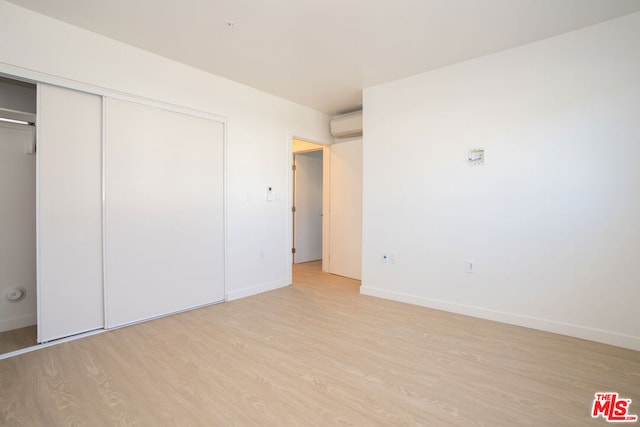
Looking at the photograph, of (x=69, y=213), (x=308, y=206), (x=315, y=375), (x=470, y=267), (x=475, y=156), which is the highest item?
(x=475, y=156)

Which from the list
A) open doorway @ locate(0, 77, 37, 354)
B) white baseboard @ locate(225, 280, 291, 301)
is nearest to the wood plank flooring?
open doorway @ locate(0, 77, 37, 354)

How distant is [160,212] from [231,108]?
151 centimetres

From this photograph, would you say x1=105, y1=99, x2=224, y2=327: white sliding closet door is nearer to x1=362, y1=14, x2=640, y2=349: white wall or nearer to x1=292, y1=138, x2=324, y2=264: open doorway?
x1=362, y1=14, x2=640, y2=349: white wall

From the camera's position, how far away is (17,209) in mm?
2826

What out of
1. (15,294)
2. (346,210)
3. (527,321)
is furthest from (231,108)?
(527,321)

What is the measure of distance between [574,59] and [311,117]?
10.2ft

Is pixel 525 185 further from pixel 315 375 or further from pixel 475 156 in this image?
pixel 315 375

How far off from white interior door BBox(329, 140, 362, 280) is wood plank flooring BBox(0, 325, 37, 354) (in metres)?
3.65

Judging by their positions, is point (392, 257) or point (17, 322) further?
point (392, 257)

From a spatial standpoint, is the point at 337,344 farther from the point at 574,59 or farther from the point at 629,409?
the point at 574,59

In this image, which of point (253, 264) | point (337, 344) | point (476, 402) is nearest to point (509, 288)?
point (476, 402)

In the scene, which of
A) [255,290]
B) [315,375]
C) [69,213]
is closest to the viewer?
[315,375]

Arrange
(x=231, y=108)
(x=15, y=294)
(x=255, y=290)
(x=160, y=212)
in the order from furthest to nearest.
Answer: (x=255, y=290) < (x=231, y=108) < (x=160, y=212) < (x=15, y=294)

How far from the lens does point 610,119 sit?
98.7 inches
